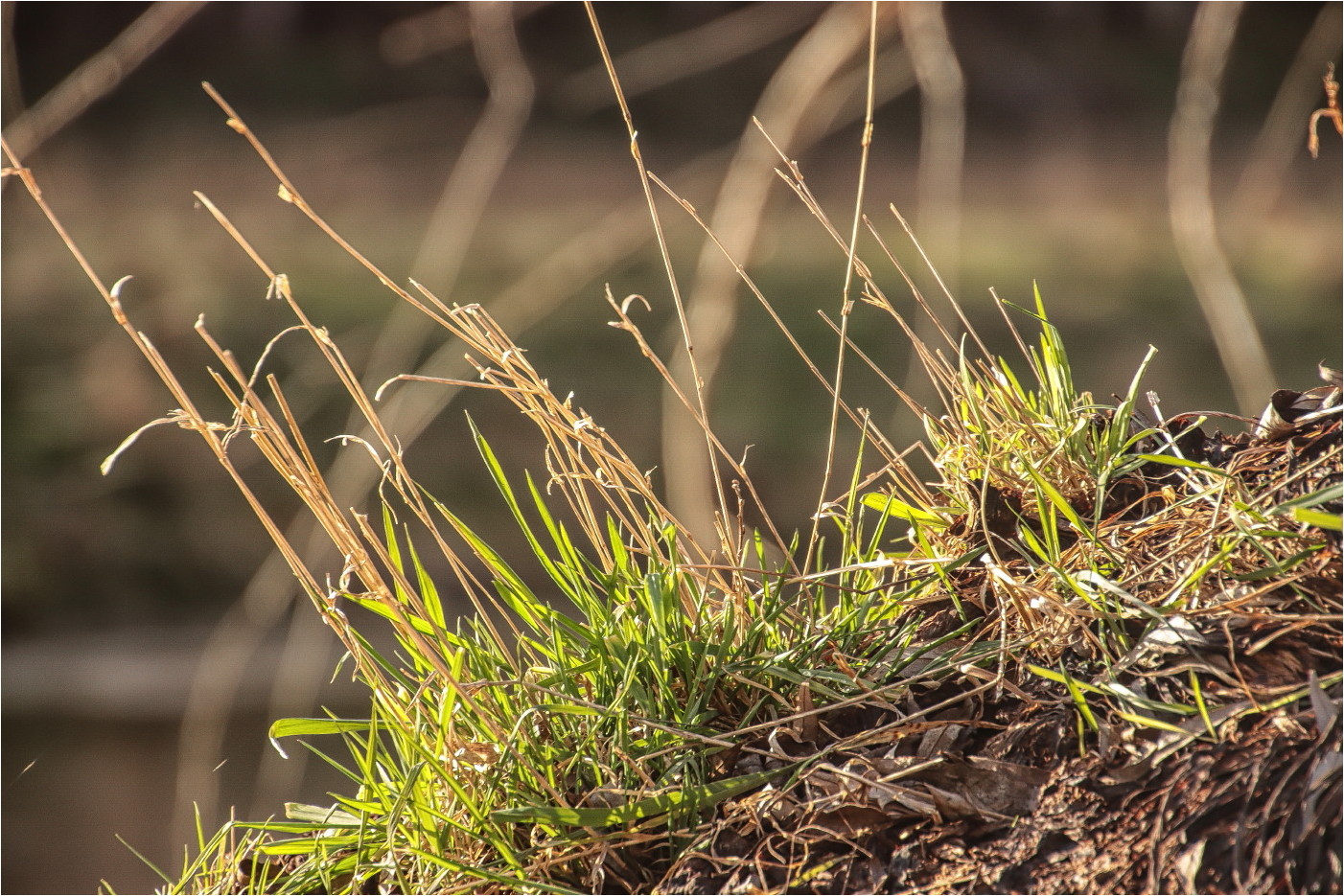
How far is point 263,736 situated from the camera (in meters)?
2.32

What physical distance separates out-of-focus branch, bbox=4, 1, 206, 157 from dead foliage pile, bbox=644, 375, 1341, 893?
31 cm

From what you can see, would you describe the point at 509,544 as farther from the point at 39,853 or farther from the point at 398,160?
the point at 398,160

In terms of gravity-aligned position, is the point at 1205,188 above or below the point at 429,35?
below

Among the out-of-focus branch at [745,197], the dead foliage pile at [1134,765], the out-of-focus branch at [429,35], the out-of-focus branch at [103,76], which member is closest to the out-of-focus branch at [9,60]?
the out-of-focus branch at [103,76]

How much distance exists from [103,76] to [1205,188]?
37cm

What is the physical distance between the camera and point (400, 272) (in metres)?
2.93

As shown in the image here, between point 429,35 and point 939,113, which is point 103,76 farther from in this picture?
point 939,113

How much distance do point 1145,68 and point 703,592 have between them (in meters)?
3.53

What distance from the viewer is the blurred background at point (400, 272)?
2.40 meters

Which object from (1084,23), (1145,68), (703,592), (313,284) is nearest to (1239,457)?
(703,592)

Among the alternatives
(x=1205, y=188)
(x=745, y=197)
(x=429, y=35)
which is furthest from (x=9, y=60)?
(x=1205, y=188)

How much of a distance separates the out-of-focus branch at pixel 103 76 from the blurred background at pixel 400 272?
142 cm

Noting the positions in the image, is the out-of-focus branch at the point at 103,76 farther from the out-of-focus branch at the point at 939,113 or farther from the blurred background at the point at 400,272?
the blurred background at the point at 400,272

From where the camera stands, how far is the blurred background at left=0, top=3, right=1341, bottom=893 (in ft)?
7.86
